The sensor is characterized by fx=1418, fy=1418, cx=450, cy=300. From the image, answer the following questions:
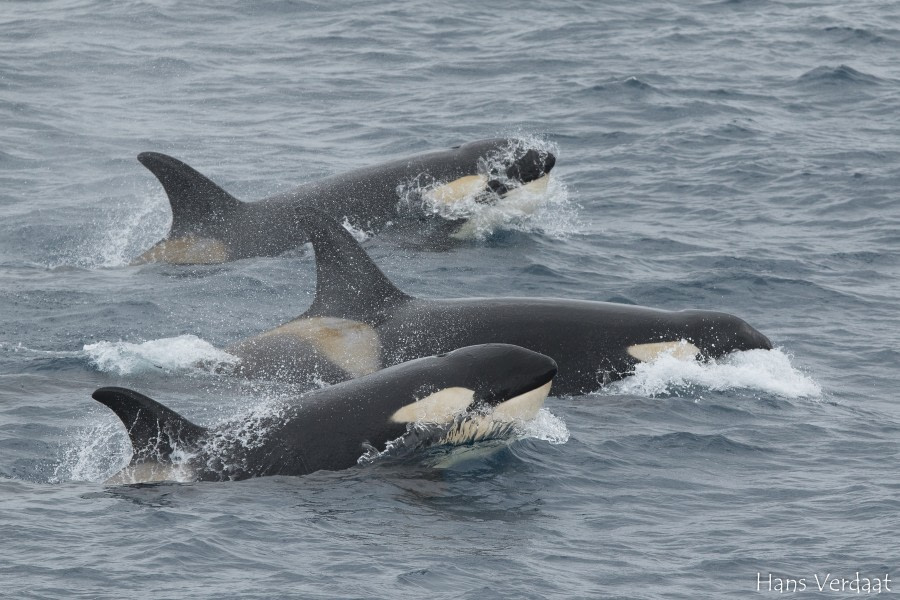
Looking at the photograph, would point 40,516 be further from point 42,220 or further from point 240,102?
point 240,102

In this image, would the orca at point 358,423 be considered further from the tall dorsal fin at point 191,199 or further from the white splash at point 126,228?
the white splash at point 126,228

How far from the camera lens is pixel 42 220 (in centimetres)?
2142

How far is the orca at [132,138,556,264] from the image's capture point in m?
19.0

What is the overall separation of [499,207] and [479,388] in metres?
8.97

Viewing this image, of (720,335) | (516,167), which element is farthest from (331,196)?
(720,335)

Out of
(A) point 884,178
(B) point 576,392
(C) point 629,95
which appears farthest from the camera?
(C) point 629,95

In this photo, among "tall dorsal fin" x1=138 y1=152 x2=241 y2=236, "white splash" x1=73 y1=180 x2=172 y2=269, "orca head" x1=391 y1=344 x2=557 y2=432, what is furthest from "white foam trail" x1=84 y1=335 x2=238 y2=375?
"white splash" x1=73 y1=180 x2=172 y2=269

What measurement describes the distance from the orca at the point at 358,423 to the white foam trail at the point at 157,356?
3.08m

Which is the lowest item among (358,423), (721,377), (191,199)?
(721,377)

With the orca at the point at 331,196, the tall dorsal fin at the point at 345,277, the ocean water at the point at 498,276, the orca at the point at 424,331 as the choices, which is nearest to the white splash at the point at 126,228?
the ocean water at the point at 498,276

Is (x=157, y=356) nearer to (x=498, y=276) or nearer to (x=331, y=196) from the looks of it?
(x=331, y=196)

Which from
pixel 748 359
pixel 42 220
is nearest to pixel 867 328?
pixel 748 359

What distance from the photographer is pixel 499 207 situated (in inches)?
821

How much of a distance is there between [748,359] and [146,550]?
760 cm
